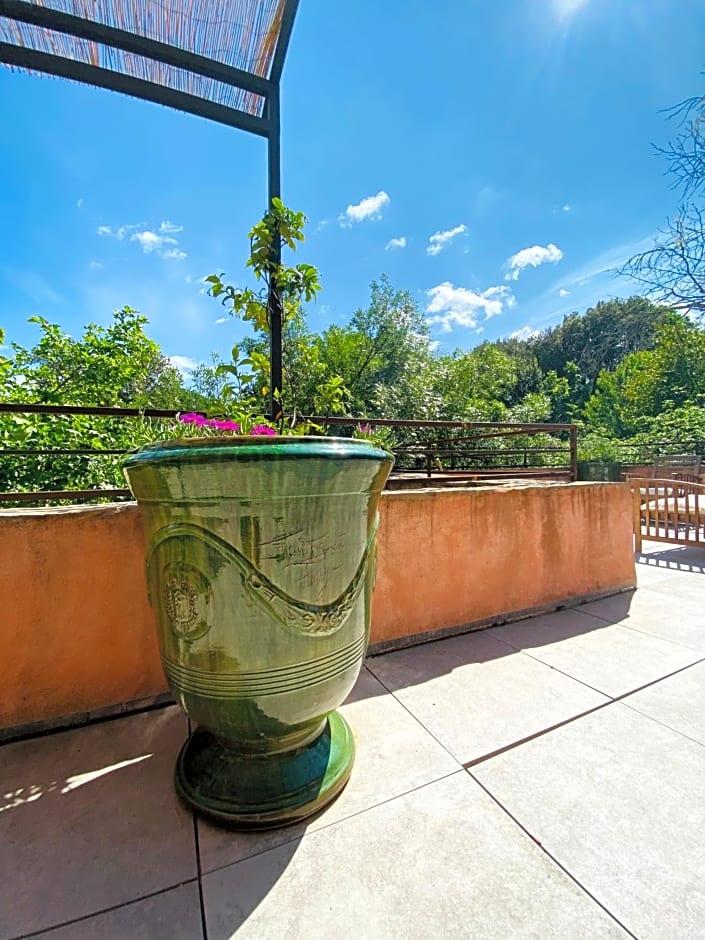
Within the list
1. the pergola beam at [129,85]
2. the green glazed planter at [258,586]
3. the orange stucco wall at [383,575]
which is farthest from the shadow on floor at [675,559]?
the pergola beam at [129,85]

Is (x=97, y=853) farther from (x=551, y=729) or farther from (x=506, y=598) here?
(x=506, y=598)

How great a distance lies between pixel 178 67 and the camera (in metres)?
1.88

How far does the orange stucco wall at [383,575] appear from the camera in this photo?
141 centimetres

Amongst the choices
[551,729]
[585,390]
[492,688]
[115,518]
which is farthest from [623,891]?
[585,390]

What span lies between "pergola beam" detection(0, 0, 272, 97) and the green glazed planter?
6.91 feet

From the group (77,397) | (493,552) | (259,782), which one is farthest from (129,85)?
(77,397)

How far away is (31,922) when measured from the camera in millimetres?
788

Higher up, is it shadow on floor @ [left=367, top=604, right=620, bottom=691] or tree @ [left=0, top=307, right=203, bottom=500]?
tree @ [left=0, top=307, right=203, bottom=500]

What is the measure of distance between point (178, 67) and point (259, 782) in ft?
9.71

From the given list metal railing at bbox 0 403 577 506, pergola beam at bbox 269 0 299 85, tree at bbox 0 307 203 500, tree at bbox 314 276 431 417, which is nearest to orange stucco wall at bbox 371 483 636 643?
metal railing at bbox 0 403 577 506

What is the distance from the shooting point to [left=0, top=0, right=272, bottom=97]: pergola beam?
167 cm

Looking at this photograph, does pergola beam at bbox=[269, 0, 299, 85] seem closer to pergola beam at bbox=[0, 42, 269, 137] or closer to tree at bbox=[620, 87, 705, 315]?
pergola beam at bbox=[0, 42, 269, 137]

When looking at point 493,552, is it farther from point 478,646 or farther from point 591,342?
point 591,342

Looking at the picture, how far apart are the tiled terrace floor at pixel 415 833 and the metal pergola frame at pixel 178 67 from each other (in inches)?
54.5
